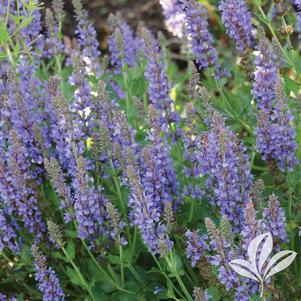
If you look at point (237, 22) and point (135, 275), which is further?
point (237, 22)

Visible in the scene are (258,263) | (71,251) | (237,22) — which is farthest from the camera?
(237,22)

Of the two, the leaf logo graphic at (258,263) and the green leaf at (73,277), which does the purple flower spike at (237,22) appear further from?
the green leaf at (73,277)

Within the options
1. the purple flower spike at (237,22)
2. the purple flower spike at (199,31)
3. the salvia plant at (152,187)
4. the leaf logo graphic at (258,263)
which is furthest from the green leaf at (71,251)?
the purple flower spike at (237,22)

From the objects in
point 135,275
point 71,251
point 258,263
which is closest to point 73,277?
point 71,251

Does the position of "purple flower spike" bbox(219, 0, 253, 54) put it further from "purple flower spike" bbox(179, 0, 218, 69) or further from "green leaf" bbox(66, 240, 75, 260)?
"green leaf" bbox(66, 240, 75, 260)

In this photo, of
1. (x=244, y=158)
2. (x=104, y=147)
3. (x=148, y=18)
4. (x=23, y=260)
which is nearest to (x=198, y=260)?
(x=244, y=158)

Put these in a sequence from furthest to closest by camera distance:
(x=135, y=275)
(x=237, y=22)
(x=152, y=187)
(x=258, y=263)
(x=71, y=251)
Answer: (x=237, y=22)
(x=135, y=275)
(x=71, y=251)
(x=152, y=187)
(x=258, y=263)

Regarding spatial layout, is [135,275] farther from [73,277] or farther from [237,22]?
[237,22]

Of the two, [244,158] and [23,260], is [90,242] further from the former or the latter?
[244,158]
